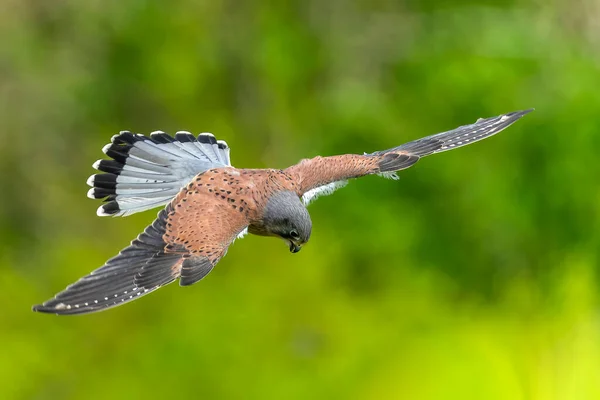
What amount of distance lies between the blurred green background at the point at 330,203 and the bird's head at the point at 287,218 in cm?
220

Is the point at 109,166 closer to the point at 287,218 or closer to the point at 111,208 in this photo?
the point at 111,208

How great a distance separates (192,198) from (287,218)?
0.43 metres

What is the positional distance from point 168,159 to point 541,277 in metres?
3.88

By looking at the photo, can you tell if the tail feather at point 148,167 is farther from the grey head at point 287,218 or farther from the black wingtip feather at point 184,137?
the grey head at point 287,218

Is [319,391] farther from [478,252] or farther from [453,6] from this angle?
[453,6]

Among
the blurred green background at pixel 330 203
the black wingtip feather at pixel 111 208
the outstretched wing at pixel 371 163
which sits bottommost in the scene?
the black wingtip feather at pixel 111 208

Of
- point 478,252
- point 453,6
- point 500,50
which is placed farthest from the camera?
point 453,6

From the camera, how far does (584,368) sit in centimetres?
528

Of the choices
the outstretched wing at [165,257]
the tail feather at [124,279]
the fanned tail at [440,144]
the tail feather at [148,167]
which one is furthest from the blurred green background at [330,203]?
the tail feather at [124,279]

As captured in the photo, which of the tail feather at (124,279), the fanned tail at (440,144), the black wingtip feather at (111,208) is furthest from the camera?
the fanned tail at (440,144)

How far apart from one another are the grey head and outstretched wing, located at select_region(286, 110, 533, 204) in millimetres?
287

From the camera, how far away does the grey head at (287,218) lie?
3.90 metres

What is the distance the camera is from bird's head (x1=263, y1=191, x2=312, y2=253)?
390 centimetres

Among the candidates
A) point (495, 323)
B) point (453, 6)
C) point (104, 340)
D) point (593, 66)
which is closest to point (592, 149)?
point (593, 66)
